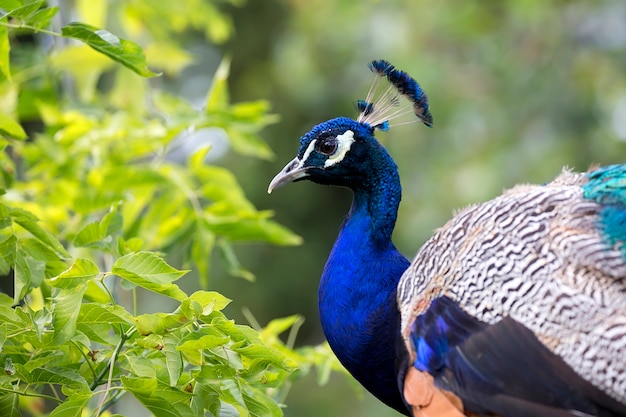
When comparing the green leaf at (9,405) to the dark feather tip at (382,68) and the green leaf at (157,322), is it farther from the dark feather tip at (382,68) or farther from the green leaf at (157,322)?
the dark feather tip at (382,68)

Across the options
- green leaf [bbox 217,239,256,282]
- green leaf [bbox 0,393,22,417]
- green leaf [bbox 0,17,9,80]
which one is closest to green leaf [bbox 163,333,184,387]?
green leaf [bbox 0,393,22,417]

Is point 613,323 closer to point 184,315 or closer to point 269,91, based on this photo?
point 184,315

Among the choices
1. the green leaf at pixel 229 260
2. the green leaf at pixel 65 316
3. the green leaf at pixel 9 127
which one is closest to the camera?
the green leaf at pixel 65 316

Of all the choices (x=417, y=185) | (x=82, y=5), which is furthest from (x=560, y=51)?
(x=82, y=5)

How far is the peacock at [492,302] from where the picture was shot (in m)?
1.66

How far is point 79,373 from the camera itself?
1.55 metres

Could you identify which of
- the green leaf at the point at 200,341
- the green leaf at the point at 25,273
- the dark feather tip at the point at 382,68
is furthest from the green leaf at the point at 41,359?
the dark feather tip at the point at 382,68

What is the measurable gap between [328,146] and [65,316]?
958 millimetres

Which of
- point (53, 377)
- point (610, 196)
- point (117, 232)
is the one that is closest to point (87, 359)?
point (53, 377)

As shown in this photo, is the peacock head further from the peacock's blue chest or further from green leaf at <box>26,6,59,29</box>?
green leaf at <box>26,6,59,29</box>

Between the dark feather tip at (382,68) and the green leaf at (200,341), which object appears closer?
the green leaf at (200,341)

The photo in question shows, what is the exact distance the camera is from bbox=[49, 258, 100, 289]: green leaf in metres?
1.47

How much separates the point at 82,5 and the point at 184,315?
1.58 m

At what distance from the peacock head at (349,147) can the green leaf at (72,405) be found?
84 centimetres
